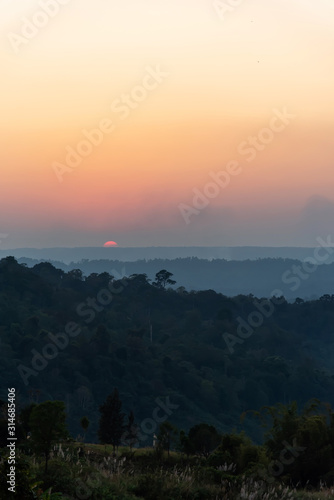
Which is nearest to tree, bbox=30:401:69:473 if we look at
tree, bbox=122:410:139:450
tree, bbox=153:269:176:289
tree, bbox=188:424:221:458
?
tree, bbox=188:424:221:458

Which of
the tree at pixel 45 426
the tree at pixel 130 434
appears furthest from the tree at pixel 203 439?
the tree at pixel 45 426

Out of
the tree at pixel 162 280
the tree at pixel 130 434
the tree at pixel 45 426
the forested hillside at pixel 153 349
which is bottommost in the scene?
the tree at pixel 130 434

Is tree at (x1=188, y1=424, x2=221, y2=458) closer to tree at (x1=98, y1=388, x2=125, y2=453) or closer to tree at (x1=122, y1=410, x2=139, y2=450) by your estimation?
tree at (x1=122, y1=410, x2=139, y2=450)

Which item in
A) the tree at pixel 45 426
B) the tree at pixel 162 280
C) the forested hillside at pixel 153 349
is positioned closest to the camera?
the tree at pixel 45 426

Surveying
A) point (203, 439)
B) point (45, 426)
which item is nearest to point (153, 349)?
point (203, 439)

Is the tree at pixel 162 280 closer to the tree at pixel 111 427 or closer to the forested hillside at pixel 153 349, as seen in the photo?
the forested hillside at pixel 153 349

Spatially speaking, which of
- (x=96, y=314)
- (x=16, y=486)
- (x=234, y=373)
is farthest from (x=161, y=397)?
(x=16, y=486)

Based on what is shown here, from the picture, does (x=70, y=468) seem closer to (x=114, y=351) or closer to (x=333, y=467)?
(x=333, y=467)
